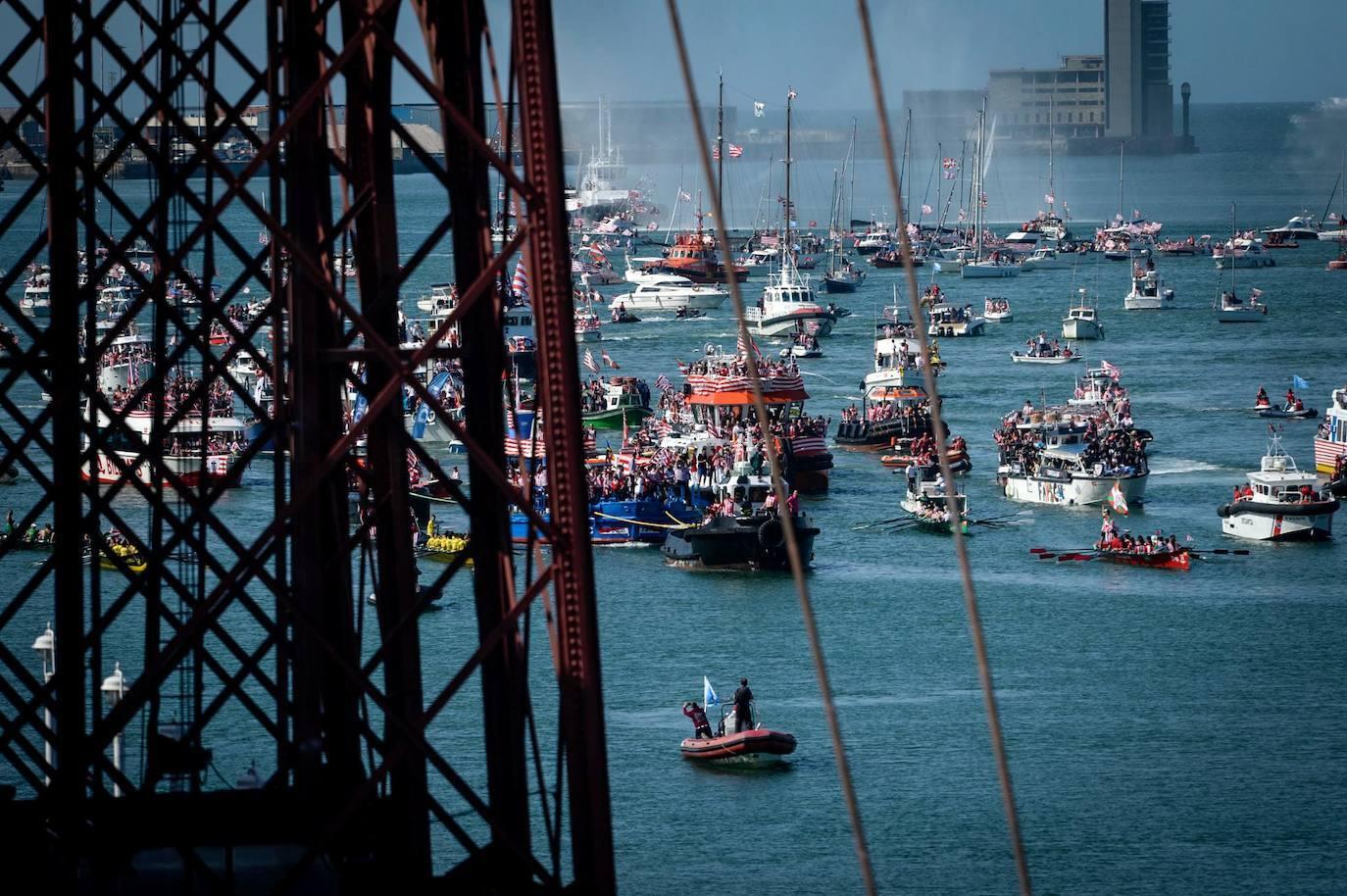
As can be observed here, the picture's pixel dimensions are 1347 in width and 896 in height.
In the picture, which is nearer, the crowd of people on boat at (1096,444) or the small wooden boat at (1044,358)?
the crowd of people on boat at (1096,444)

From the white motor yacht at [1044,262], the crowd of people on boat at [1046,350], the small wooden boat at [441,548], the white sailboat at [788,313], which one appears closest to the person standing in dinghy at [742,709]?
the small wooden boat at [441,548]

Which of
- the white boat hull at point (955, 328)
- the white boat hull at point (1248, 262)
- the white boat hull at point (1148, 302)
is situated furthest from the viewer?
the white boat hull at point (1248, 262)

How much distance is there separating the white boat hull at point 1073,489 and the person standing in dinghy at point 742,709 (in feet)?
89.1

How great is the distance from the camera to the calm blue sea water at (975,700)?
32656 millimetres

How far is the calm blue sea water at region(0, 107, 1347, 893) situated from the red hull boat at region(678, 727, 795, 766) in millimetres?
407

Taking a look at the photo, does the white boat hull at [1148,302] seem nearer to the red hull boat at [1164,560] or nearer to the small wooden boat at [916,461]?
the small wooden boat at [916,461]

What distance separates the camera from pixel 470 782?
35094 millimetres

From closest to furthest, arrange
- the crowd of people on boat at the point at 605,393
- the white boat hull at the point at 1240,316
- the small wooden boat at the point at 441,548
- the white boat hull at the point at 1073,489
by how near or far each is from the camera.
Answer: the small wooden boat at the point at 441,548, the white boat hull at the point at 1073,489, the crowd of people on boat at the point at 605,393, the white boat hull at the point at 1240,316

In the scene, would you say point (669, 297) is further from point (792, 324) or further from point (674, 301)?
point (792, 324)

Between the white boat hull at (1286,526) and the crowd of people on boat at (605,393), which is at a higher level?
the crowd of people on boat at (605,393)

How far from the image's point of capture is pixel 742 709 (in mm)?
36875

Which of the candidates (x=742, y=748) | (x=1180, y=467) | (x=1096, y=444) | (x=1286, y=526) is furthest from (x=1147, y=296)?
(x=742, y=748)

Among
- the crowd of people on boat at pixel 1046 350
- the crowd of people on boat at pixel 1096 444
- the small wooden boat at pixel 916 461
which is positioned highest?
the crowd of people on boat at pixel 1046 350

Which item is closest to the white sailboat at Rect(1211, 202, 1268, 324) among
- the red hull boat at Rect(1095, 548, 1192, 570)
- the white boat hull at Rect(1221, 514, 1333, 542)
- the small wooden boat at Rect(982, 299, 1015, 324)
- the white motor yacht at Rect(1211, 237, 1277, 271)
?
the small wooden boat at Rect(982, 299, 1015, 324)
